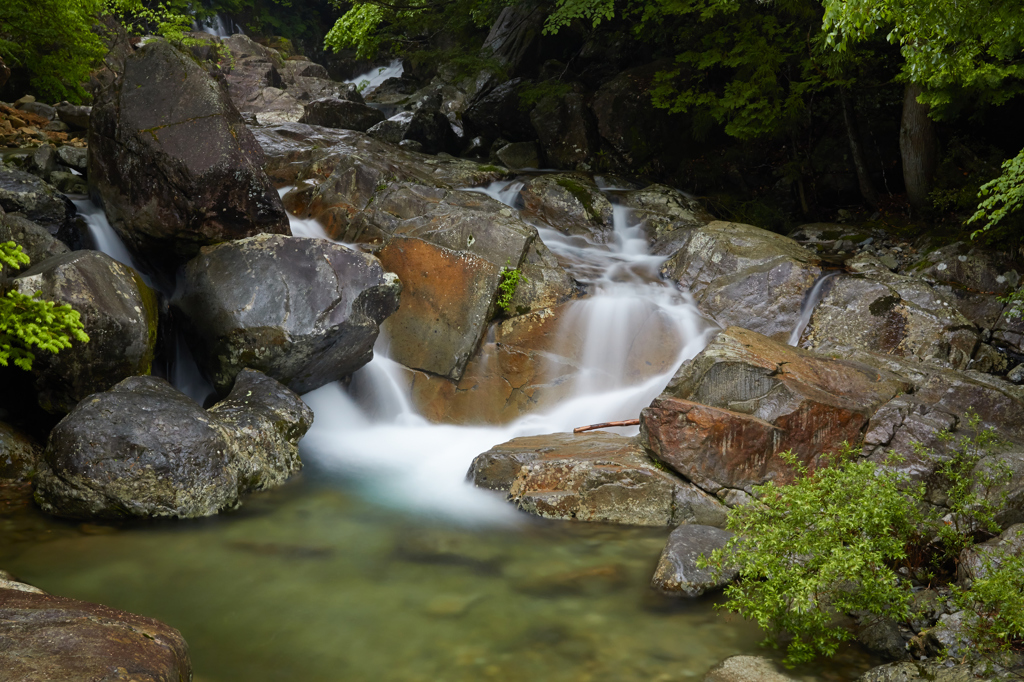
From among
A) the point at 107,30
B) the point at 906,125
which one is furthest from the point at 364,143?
the point at 107,30

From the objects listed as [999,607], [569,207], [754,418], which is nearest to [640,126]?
[569,207]

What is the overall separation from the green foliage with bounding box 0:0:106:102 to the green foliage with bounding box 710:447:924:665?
1462 centimetres

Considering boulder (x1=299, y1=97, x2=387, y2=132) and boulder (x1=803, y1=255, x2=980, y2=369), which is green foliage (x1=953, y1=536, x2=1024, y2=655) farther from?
boulder (x1=299, y1=97, x2=387, y2=132)

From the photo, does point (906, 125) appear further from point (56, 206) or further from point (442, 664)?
point (56, 206)

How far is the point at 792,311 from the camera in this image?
952cm

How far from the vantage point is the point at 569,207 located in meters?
12.6

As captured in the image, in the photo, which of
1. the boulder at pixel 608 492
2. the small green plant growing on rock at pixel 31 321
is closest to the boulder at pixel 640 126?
the boulder at pixel 608 492

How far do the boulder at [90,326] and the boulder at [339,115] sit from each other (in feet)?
38.5

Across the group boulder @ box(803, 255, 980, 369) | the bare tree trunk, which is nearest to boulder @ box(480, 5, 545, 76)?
the bare tree trunk

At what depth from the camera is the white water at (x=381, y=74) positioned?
1077 inches

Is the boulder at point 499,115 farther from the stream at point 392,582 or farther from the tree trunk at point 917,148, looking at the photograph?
the stream at point 392,582

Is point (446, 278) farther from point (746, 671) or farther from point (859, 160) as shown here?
point (859, 160)

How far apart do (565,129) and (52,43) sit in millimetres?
11313

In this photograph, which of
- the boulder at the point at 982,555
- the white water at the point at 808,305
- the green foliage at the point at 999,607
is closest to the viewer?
the green foliage at the point at 999,607
